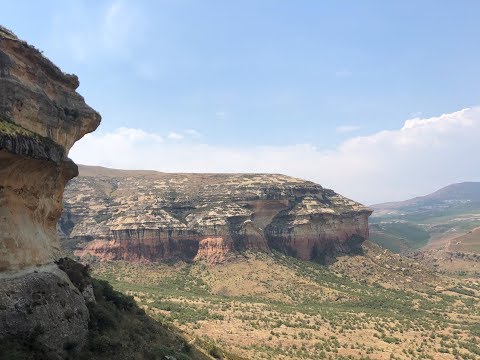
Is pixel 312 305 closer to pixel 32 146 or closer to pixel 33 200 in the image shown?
pixel 33 200

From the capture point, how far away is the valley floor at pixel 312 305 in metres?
42.5

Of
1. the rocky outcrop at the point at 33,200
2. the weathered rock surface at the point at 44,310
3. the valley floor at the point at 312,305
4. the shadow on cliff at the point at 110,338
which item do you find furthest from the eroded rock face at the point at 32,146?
the valley floor at the point at 312,305

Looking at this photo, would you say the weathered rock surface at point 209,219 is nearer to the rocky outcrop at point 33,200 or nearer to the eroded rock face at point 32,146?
the eroded rock face at point 32,146

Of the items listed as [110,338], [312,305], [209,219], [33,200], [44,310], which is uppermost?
[33,200]

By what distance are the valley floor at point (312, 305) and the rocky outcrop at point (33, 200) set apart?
1550 centimetres

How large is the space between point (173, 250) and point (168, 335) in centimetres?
6427

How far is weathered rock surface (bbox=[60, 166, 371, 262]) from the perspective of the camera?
90750mm

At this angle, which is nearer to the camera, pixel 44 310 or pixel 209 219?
pixel 44 310

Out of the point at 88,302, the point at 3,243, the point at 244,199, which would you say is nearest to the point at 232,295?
the point at 244,199

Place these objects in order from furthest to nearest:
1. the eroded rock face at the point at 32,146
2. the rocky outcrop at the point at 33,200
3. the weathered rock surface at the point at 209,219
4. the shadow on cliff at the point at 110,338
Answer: the weathered rock surface at the point at 209,219
the eroded rock face at the point at 32,146
the rocky outcrop at the point at 33,200
the shadow on cliff at the point at 110,338

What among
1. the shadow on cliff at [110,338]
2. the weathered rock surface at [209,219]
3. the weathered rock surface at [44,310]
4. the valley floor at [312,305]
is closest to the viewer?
the shadow on cliff at [110,338]

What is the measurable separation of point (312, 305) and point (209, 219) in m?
33.6

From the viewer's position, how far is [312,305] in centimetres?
6731

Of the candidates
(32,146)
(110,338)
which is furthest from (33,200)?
(110,338)
